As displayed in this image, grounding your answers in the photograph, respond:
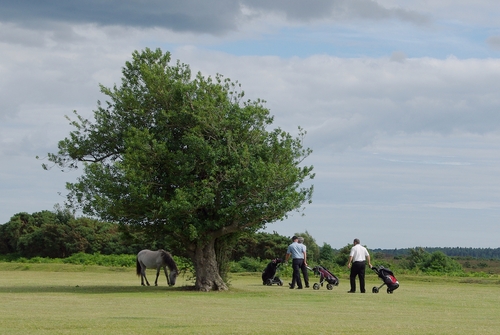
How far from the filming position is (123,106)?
1102 inches

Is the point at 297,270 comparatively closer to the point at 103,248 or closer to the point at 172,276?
the point at 172,276

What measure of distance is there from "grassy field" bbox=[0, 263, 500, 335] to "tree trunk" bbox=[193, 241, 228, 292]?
0.69 metres

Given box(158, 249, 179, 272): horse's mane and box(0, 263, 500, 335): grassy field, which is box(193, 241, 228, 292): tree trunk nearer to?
box(0, 263, 500, 335): grassy field

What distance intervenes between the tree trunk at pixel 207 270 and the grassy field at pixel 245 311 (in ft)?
2.26

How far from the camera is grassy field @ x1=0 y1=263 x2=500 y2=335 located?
48.3 feet

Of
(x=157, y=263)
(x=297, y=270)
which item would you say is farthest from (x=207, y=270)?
(x=157, y=263)

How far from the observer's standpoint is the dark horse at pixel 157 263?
31172mm

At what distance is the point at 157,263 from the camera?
32.5 meters

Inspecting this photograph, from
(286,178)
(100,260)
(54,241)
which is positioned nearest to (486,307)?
(286,178)

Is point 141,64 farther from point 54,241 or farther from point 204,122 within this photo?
point 54,241

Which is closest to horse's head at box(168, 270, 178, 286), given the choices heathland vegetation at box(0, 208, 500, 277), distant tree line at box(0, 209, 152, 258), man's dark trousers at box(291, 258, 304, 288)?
A: man's dark trousers at box(291, 258, 304, 288)

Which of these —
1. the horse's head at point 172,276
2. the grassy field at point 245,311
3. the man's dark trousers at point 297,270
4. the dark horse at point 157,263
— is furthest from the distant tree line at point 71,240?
the grassy field at point 245,311

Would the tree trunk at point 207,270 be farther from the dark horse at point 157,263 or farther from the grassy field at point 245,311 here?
the dark horse at point 157,263

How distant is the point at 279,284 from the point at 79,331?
19124mm
